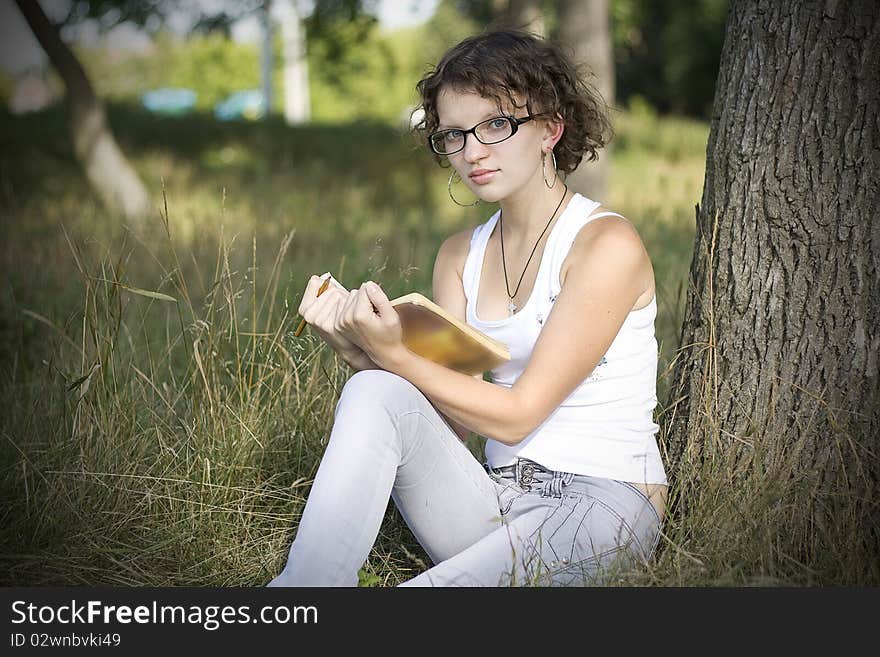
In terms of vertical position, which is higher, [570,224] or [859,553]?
[570,224]

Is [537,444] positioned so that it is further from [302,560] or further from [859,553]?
[859,553]

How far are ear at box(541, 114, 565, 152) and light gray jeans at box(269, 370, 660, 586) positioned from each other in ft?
2.57

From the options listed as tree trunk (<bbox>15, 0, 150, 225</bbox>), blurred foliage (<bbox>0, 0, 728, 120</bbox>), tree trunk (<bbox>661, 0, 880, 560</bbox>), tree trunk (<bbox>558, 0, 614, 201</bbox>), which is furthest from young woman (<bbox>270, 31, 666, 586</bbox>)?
tree trunk (<bbox>15, 0, 150, 225</bbox>)

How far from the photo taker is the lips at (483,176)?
8.32 ft

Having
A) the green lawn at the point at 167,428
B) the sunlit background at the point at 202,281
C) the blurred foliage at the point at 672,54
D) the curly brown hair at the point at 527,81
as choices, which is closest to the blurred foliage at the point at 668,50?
the blurred foliage at the point at 672,54

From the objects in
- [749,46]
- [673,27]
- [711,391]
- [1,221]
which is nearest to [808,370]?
[711,391]

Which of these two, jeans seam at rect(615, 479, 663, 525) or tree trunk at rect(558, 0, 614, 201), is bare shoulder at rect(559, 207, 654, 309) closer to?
jeans seam at rect(615, 479, 663, 525)

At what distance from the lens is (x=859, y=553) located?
2.44 m

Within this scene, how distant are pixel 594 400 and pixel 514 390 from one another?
0.28m

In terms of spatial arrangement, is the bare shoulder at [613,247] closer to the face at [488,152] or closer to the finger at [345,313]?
the face at [488,152]

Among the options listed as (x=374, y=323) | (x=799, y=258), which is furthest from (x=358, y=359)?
(x=799, y=258)

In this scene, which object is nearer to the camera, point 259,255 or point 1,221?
point 259,255

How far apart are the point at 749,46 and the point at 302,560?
1.78 metres

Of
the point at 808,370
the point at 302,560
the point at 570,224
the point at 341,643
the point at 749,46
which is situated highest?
the point at 749,46
